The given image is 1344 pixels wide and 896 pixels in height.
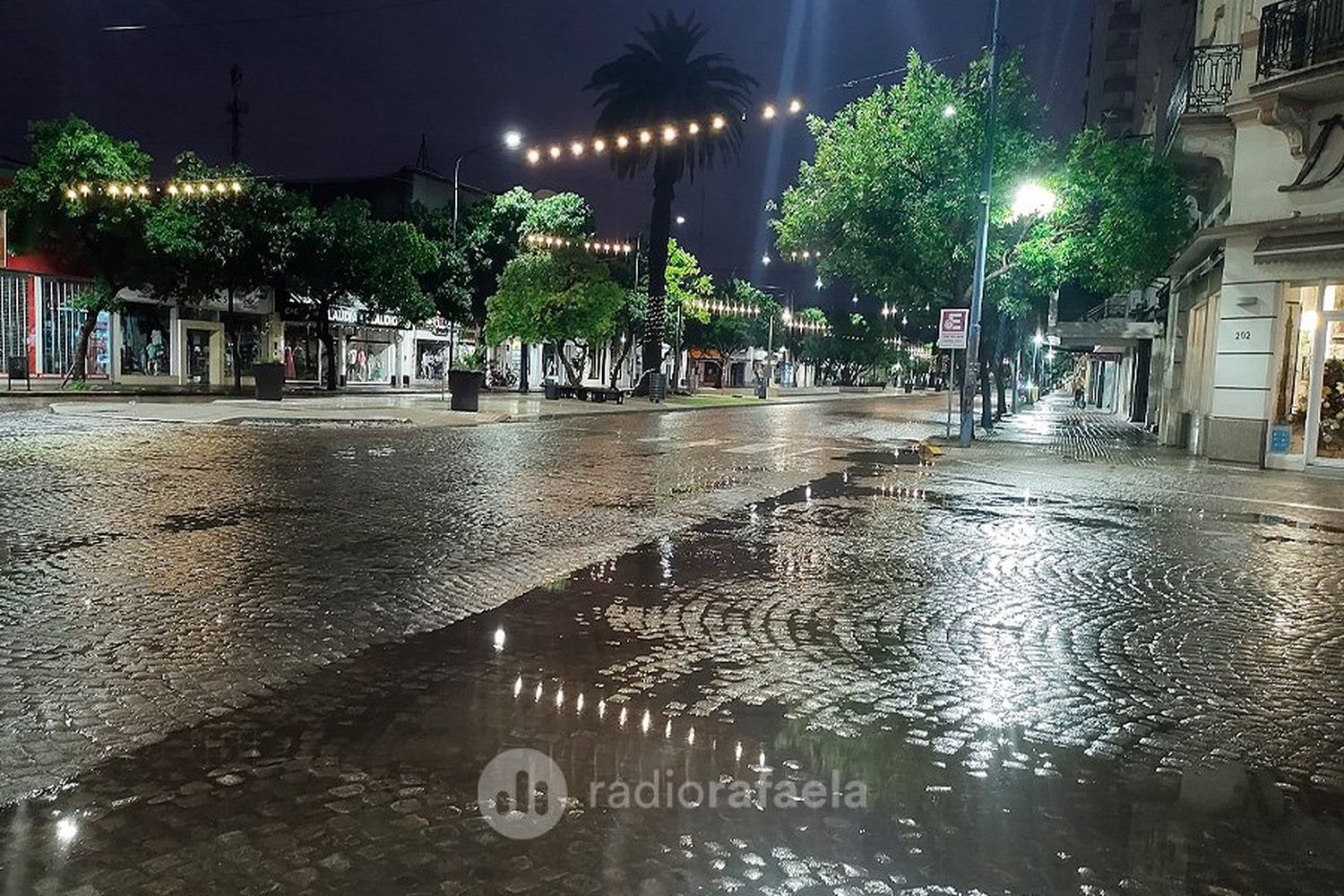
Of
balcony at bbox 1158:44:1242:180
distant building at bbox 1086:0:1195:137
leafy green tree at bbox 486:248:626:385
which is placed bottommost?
leafy green tree at bbox 486:248:626:385

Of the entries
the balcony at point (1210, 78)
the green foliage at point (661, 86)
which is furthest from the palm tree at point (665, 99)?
the balcony at point (1210, 78)

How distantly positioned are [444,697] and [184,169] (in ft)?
122

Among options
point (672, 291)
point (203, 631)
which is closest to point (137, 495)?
point (203, 631)

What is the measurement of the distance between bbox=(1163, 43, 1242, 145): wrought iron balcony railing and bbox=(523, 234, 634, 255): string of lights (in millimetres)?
25606

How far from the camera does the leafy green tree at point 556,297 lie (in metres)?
41.2

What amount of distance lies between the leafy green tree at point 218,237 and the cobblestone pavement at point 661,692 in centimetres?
2783

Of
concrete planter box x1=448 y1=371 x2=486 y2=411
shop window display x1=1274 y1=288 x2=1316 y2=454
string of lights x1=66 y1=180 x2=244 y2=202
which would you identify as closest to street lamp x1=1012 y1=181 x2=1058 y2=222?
shop window display x1=1274 y1=288 x2=1316 y2=454

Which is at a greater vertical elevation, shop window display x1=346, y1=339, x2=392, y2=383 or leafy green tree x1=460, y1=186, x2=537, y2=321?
leafy green tree x1=460, y1=186, x2=537, y2=321

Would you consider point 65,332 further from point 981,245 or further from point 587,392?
point 981,245

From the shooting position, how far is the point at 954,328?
23.2m

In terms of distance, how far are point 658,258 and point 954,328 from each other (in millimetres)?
21547

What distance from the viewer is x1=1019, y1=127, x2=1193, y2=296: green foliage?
22438 millimetres

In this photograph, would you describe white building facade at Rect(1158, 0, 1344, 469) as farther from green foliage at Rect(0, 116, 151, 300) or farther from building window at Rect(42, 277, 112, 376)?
building window at Rect(42, 277, 112, 376)

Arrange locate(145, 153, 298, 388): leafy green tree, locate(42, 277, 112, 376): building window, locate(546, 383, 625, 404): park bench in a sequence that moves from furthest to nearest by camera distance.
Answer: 1. locate(42, 277, 112, 376): building window
2. locate(546, 383, 625, 404): park bench
3. locate(145, 153, 298, 388): leafy green tree
